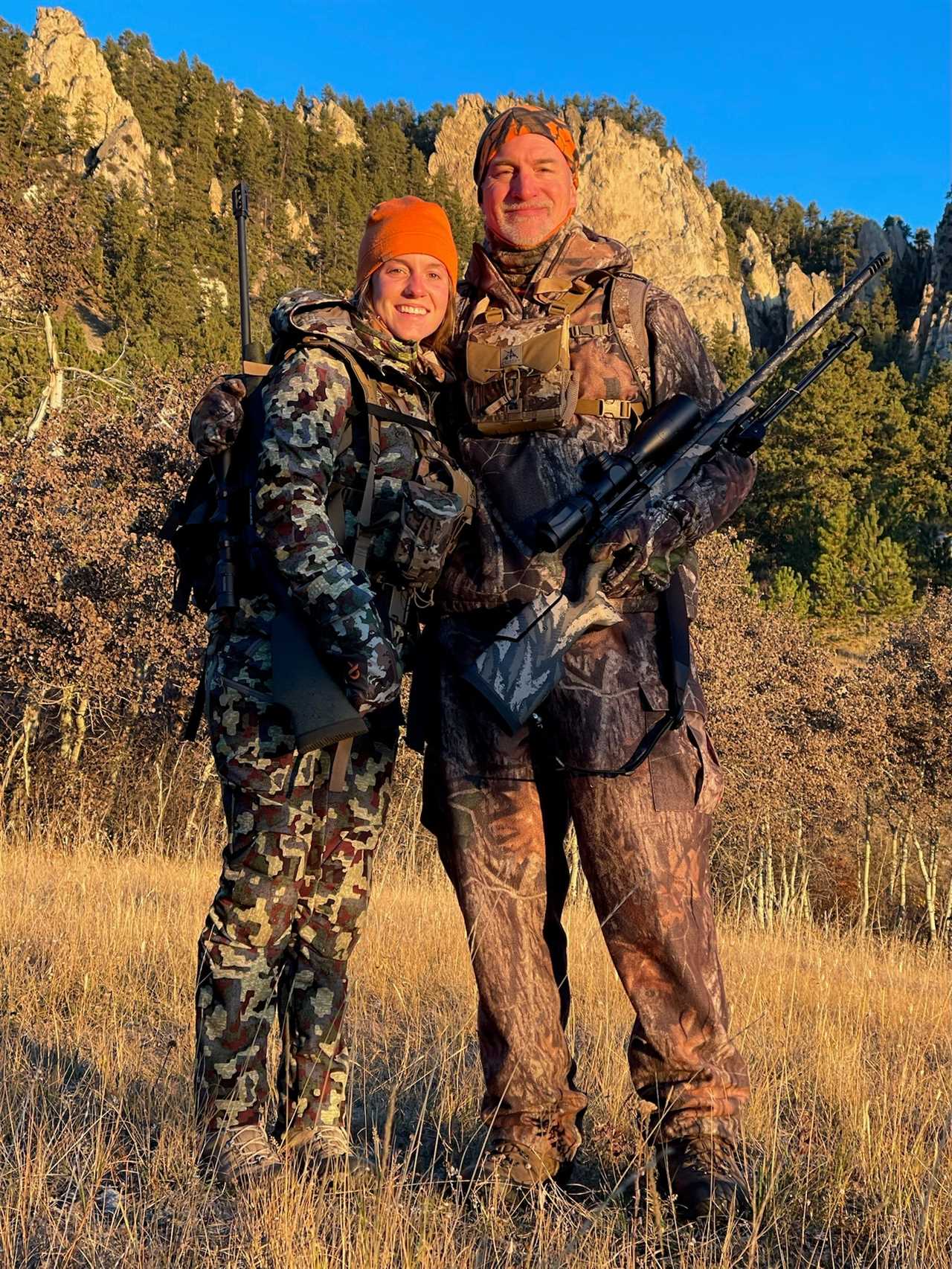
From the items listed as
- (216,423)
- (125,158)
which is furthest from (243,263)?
(125,158)

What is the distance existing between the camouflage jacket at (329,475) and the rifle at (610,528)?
1.05ft

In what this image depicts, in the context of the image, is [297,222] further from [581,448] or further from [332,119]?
[581,448]

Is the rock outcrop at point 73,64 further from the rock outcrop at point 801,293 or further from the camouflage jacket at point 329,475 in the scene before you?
the camouflage jacket at point 329,475

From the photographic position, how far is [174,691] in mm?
11109

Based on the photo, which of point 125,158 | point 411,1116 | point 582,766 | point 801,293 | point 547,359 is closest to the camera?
point 582,766

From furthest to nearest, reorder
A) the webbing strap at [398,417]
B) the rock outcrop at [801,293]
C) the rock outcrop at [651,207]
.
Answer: the rock outcrop at [801,293] → the rock outcrop at [651,207] → the webbing strap at [398,417]

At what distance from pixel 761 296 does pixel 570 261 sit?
4711 inches

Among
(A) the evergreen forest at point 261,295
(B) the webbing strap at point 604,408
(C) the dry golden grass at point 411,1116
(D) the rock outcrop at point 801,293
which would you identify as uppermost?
(D) the rock outcrop at point 801,293

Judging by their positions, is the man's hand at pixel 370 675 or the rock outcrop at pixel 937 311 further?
the rock outcrop at pixel 937 311

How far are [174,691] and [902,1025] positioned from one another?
7.57 metres

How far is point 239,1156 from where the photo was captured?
2.81 m

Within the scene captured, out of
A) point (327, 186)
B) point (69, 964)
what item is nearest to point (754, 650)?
point (69, 964)

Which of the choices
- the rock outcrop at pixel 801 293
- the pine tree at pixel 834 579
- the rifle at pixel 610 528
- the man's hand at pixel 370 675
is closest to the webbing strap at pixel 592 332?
the rifle at pixel 610 528

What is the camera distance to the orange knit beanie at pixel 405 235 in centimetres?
319
